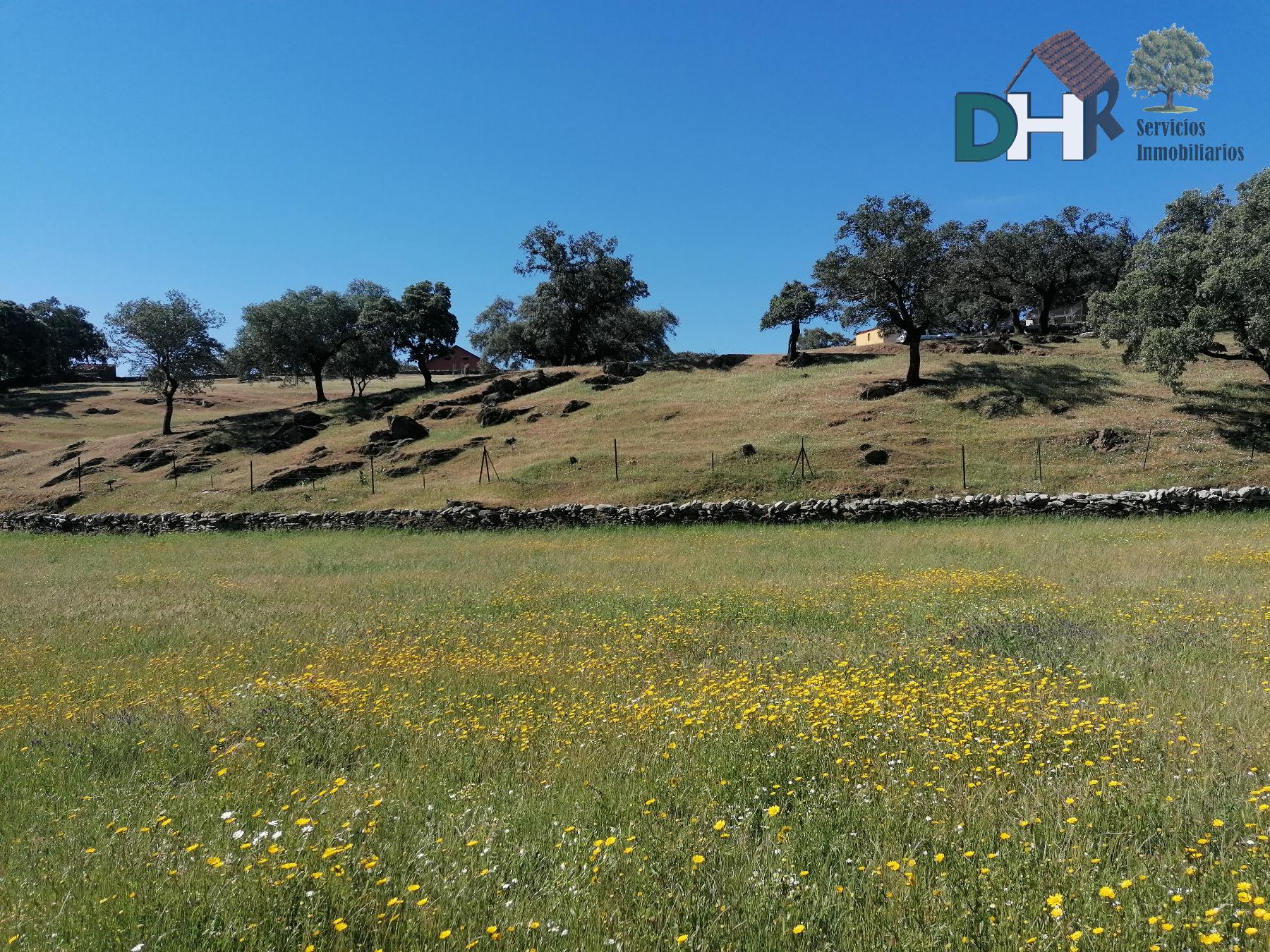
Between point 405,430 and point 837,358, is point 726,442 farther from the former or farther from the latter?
point 837,358

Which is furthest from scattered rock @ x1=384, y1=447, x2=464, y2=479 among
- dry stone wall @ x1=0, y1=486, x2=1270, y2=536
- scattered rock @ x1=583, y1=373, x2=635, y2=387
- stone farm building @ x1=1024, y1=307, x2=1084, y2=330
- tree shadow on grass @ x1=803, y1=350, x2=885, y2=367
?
stone farm building @ x1=1024, y1=307, x2=1084, y2=330

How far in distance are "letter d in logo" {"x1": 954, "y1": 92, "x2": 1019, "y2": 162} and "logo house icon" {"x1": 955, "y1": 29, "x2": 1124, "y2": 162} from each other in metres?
0.03

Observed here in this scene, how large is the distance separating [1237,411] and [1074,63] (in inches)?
772

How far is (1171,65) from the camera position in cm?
3603

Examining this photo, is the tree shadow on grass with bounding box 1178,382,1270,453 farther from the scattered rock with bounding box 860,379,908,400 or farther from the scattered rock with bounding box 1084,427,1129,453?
the scattered rock with bounding box 860,379,908,400

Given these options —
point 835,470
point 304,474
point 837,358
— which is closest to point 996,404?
point 835,470

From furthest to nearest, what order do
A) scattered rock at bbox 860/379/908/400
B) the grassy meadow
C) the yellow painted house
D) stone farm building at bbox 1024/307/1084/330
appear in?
the yellow painted house < stone farm building at bbox 1024/307/1084/330 < scattered rock at bbox 860/379/908/400 < the grassy meadow

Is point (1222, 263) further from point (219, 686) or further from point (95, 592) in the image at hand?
point (95, 592)

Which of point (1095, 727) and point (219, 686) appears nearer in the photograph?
point (1095, 727)

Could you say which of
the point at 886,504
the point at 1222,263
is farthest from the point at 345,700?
the point at 1222,263

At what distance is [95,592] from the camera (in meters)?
18.1

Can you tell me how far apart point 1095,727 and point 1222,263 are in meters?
38.6

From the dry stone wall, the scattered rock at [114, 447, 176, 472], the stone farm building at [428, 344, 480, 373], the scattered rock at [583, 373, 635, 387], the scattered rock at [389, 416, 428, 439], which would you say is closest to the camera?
the dry stone wall

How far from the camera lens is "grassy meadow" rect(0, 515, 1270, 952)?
4012 millimetres
